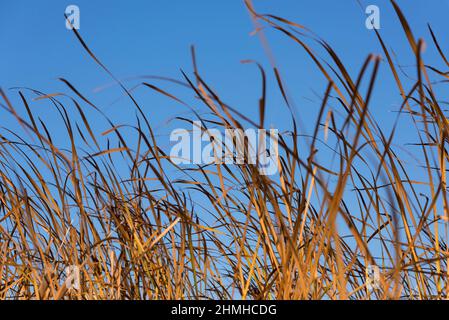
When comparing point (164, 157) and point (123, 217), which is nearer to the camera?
point (164, 157)

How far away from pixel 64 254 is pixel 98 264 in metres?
0.11

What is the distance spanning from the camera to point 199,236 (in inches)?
72.6

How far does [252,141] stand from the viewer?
144 cm

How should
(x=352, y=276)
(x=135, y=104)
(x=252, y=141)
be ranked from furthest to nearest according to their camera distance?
1. (x=352, y=276)
2. (x=135, y=104)
3. (x=252, y=141)
